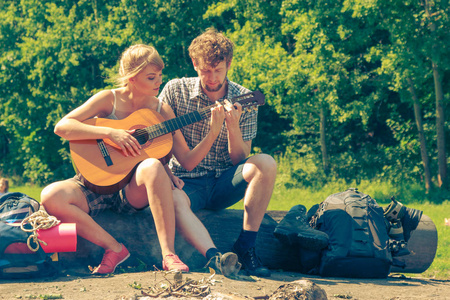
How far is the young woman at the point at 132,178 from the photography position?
13.3 ft

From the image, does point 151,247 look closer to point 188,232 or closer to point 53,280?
point 188,232

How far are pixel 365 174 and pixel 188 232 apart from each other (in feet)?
49.2

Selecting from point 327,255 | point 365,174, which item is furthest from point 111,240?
point 365,174

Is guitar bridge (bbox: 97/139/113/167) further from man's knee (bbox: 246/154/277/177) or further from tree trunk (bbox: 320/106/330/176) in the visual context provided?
tree trunk (bbox: 320/106/330/176)

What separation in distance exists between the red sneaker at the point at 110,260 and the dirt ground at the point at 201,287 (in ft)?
0.46

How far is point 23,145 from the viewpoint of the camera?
26.0 metres

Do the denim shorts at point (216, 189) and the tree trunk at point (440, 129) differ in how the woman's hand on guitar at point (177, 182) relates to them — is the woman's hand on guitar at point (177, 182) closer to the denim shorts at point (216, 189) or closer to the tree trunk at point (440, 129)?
the denim shorts at point (216, 189)

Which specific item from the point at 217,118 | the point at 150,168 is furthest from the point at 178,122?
the point at 150,168

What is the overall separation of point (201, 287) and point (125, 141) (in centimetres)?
137

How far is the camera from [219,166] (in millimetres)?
4848

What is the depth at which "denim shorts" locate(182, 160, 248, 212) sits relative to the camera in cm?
452

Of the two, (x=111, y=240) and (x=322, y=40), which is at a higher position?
(x=322, y=40)

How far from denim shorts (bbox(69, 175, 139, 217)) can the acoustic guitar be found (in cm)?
6

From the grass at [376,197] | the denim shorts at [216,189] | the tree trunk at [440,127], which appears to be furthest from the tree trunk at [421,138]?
the denim shorts at [216,189]
